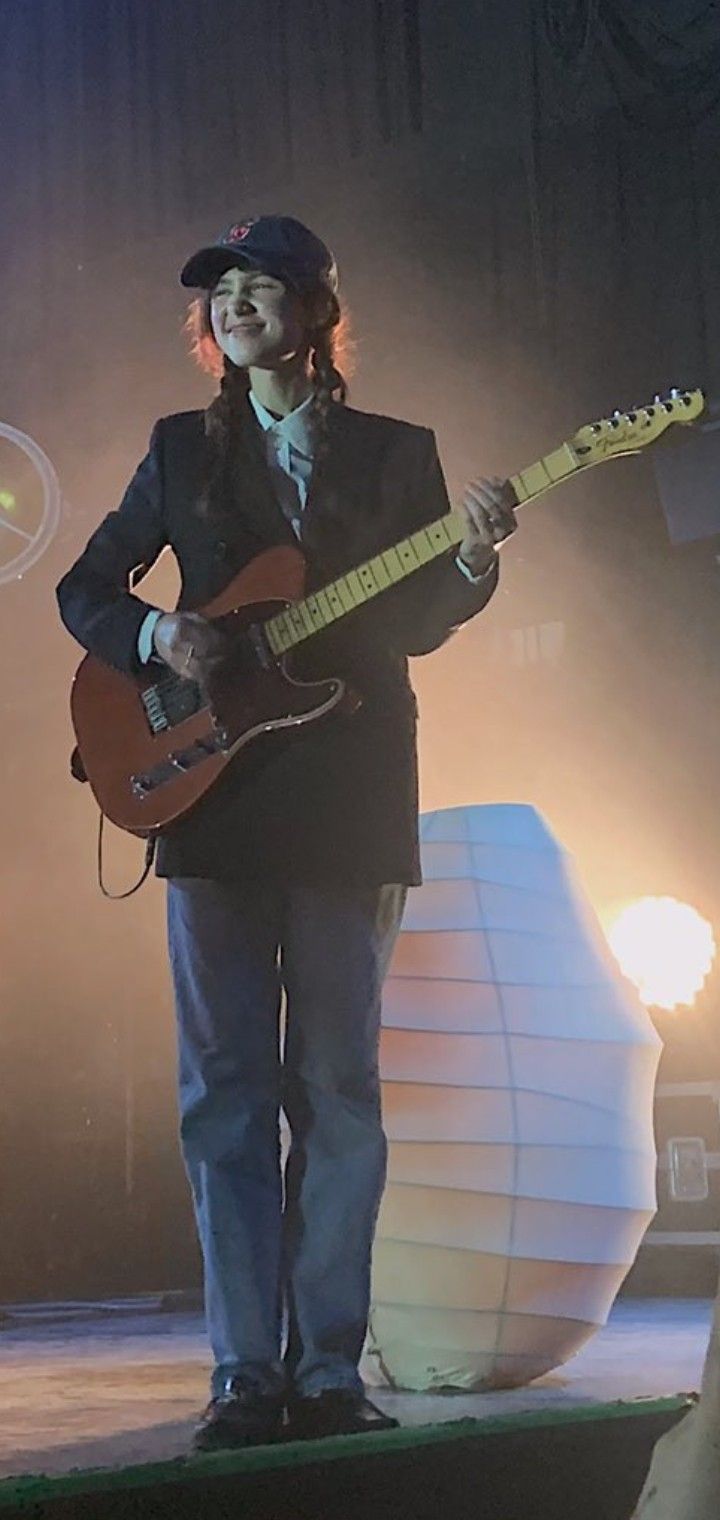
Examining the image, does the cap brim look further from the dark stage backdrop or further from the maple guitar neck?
the dark stage backdrop

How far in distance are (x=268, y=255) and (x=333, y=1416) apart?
3.66 ft

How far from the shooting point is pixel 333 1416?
1410mm

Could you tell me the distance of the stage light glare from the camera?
3.95m

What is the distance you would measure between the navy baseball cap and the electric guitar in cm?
29

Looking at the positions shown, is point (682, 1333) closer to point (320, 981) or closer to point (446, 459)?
point (320, 981)

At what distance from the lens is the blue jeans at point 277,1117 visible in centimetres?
149

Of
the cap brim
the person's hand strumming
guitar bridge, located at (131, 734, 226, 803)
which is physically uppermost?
the cap brim

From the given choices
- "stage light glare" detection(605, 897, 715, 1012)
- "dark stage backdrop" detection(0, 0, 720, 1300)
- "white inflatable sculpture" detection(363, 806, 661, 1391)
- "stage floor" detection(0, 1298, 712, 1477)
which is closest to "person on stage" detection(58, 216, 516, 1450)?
"stage floor" detection(0, 1298, 712, 1477)

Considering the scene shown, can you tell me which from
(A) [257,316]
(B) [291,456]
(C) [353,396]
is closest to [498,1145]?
(B) [291,456]

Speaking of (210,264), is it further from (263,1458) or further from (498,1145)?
(263,1458)

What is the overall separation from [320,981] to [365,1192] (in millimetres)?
200

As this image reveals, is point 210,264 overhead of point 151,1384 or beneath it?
overhead

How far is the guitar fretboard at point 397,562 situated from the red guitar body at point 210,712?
0.03 m

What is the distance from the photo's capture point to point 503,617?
4.30 metres
